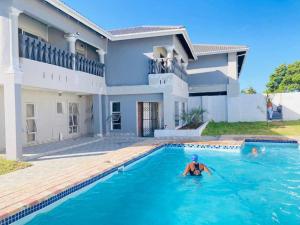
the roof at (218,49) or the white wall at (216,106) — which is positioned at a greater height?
the roof at (218,49)

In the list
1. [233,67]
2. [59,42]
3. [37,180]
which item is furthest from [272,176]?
[233,67]

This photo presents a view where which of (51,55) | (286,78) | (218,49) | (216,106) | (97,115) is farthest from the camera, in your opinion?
(286,78)

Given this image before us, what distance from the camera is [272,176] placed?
33.9ft

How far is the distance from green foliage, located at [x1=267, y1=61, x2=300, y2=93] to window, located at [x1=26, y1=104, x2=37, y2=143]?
54.8 m

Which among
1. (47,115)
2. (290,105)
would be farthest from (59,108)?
(290,105)

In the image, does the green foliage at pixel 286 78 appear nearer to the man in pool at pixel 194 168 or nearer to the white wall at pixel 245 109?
the white wall at pixel 245 109

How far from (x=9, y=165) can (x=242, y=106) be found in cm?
2270

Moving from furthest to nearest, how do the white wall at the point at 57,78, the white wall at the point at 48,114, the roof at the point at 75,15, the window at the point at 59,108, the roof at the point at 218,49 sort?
1. the roof at the point at 218,49
2. the window at the point at 59,108
3. the white wall at the point at 48,114
4. the roof at the point at 75,15
5. the white wall at the point at 57,78

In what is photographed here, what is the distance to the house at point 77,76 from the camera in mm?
10406

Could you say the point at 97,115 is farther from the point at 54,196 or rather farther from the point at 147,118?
the point at 54,196

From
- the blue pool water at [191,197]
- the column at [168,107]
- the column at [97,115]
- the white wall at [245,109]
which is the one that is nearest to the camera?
the blue pool water at [191,197]

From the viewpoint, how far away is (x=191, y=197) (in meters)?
8.27

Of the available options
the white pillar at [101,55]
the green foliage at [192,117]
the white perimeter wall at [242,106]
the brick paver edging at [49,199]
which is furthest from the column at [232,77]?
the brick paver edging at [49,199]

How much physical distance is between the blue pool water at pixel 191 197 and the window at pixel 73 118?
7.69 m
